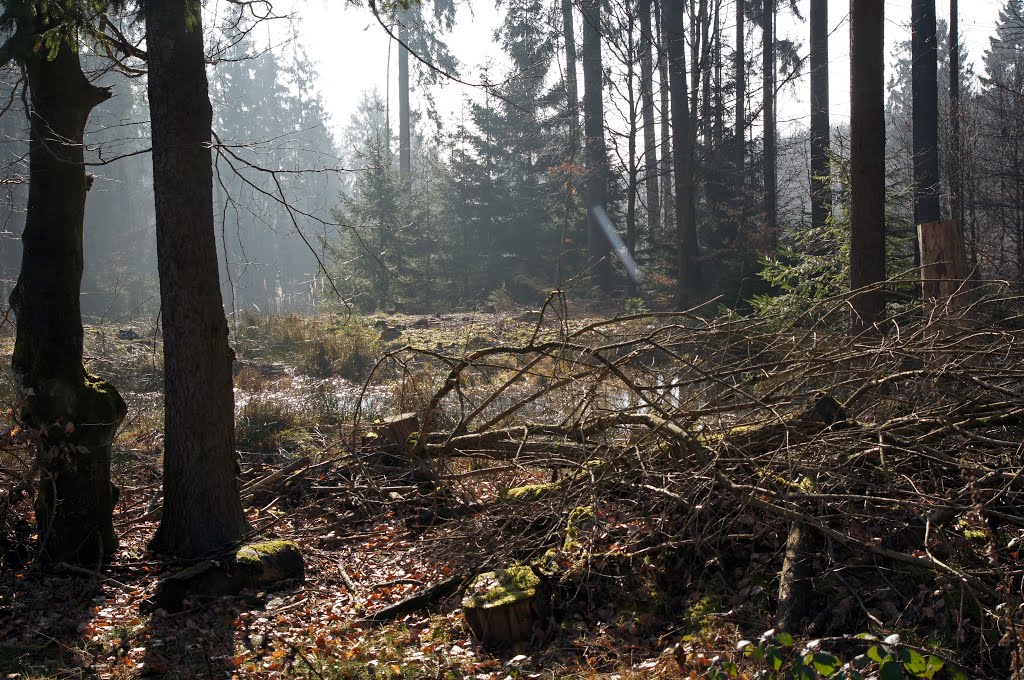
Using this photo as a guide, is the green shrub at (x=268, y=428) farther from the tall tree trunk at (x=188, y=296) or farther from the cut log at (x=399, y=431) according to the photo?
the tall tree trunk at (x=188, y=296)

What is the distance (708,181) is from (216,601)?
2046 centimetres

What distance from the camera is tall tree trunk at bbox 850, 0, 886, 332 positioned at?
27.5ft

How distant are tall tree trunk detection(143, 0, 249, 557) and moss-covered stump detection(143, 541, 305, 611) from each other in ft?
0.94

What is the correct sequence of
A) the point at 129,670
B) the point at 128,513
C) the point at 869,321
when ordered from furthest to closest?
the point at 869,321 → the point at 128,513 → the point at 129,670

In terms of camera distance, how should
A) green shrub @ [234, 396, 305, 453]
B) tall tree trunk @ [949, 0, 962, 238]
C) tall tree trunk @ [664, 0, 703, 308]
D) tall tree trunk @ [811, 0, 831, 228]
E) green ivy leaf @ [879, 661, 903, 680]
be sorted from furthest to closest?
tall tree trunk @ [664, 0, 703, 308], tall tree trunk @ [811, 0, 831, 228], tall tree trunk @ [949, 0, 962, 238], green shrub @ [234, 396, 305, 453], green ivy leaf @ [879, 661, 903, 680]

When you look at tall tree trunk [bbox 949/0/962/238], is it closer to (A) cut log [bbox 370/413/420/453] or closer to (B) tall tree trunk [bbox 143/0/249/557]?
(A) cut log [bbox 370/413/420/453]

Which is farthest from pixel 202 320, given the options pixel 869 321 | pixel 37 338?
pixel 869 321

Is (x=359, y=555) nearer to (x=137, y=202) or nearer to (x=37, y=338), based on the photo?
(x=37, y=338)

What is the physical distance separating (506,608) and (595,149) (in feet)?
72.6

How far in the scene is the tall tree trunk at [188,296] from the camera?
17.0 ft

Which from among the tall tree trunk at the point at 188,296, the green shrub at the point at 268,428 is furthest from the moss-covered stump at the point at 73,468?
the green shrub at the point at 268,428

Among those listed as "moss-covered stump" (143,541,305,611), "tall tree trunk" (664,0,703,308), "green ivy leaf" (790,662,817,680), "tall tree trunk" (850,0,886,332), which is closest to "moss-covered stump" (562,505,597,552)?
"moss-covered stump" (143,541,305,611)

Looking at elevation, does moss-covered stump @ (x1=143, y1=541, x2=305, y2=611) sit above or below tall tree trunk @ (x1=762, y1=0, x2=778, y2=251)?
below

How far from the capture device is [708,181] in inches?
900
